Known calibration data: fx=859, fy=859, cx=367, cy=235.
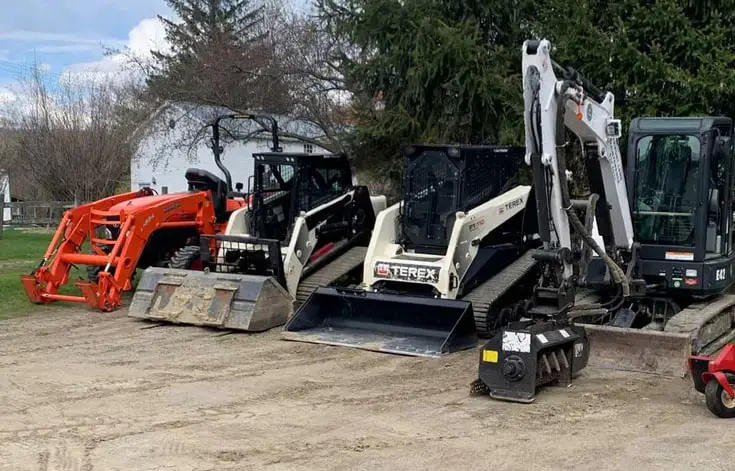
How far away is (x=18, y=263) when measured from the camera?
17484mm

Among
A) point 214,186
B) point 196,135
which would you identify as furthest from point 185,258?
point 196,135

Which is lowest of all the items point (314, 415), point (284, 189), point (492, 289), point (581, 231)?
point (314, 415)

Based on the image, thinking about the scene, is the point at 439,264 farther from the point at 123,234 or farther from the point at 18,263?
the point at 18,263

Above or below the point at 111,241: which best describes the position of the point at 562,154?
above

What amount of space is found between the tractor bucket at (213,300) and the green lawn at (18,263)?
217 cm

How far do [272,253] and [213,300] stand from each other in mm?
1011

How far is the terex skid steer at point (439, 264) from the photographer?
9.48 metres

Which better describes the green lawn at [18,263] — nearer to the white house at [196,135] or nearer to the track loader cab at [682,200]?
the white house at [196,135]

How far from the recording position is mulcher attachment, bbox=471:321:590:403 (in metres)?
6.99

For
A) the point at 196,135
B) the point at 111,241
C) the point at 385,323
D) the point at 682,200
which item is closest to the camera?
the point at 682,200

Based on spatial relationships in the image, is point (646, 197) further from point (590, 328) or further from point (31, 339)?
point (31, 339)

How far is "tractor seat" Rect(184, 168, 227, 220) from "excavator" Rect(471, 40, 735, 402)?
6.00 m

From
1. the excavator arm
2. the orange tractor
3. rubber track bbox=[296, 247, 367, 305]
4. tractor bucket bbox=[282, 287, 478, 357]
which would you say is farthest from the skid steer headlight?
the excavator arm

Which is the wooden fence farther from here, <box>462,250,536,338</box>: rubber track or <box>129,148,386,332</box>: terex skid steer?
<box>462,250,536,338</box>: rubber track
